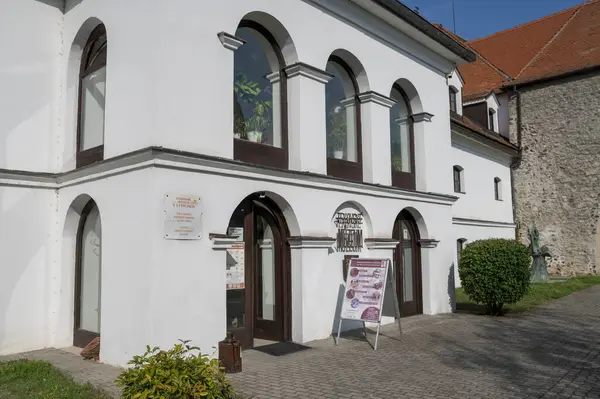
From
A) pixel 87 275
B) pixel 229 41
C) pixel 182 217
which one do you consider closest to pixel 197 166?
pixel 182 217

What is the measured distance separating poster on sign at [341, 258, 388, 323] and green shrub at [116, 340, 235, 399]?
436cm

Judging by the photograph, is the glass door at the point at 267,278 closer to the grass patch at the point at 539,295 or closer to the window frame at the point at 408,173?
the window frame at the point at 408,173

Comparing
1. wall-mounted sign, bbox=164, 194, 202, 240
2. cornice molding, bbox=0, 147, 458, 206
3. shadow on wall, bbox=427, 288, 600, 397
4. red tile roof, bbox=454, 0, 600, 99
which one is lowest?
shadow on wall, bbox=427, 288, 600, 397

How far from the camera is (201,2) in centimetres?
807

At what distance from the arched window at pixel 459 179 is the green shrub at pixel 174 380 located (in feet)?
51.9

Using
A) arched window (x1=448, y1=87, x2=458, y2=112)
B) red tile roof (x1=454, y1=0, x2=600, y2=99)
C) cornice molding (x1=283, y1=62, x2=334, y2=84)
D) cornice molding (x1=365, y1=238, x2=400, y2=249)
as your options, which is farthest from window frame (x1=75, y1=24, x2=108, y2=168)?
red tile roof (x1=454, y1=0, x2=600, y2=99)

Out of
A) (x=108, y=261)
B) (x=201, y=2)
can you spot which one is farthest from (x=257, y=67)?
(x=108, y=261)

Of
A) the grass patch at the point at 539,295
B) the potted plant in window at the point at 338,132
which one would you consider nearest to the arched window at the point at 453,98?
the grass patch at the point at 539,295

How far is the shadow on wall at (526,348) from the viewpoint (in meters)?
6.92

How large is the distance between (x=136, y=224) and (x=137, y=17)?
3.14 meters

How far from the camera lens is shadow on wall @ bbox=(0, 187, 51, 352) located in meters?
8.77

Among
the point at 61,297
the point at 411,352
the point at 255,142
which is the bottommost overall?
the point at 411,352

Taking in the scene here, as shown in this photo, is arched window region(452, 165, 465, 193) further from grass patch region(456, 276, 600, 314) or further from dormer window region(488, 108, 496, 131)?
dormer window region(488, 108, 496, 131)

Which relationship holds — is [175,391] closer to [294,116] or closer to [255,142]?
[255,142]
